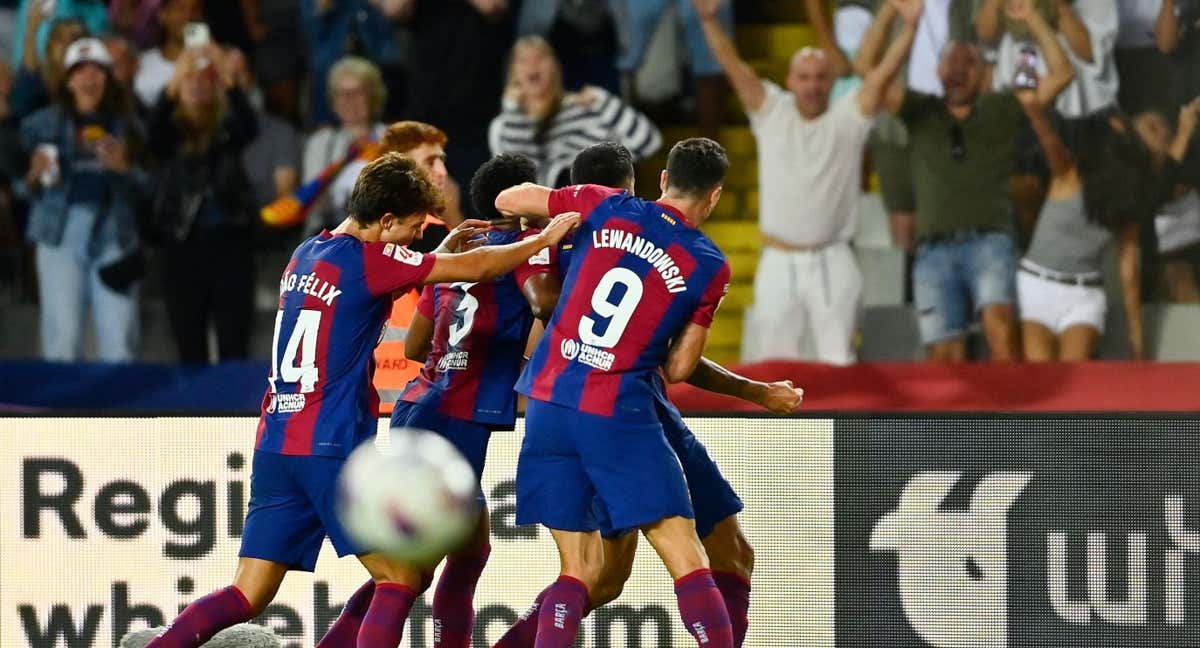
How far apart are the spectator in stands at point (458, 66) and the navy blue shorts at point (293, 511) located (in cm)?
499

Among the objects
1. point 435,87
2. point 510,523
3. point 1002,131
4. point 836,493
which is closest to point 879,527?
point 836,493

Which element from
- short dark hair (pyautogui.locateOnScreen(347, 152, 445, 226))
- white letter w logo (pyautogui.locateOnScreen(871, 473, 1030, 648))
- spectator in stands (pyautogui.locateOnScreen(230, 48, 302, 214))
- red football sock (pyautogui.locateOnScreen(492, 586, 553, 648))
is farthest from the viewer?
spectator in stands (pyautogui.locateOnScreen(230, 48, 302, 214))

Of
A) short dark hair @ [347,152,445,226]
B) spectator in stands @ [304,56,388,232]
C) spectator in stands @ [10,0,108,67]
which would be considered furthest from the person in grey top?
spectator in stands @ [10,0,108,67]

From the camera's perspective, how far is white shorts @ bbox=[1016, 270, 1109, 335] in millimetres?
9281

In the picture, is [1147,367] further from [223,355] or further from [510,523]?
[223,355]

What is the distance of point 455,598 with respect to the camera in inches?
223

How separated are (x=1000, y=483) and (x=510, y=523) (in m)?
1.74

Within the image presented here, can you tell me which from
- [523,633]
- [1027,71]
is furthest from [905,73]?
[523,633]

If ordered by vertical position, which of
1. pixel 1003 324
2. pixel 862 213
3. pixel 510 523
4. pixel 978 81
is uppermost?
pixel 978 81

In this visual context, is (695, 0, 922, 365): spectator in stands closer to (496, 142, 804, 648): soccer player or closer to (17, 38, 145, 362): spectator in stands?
(17, 38, 145, 362): spectator in stands

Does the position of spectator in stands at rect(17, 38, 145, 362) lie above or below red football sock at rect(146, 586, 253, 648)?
above

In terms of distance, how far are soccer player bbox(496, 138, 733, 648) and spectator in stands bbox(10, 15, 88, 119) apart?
20.6ft

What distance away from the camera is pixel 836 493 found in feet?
19.9

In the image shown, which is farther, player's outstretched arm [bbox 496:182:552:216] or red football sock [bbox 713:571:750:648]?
red football sock [bbox 713:571:750:648]
